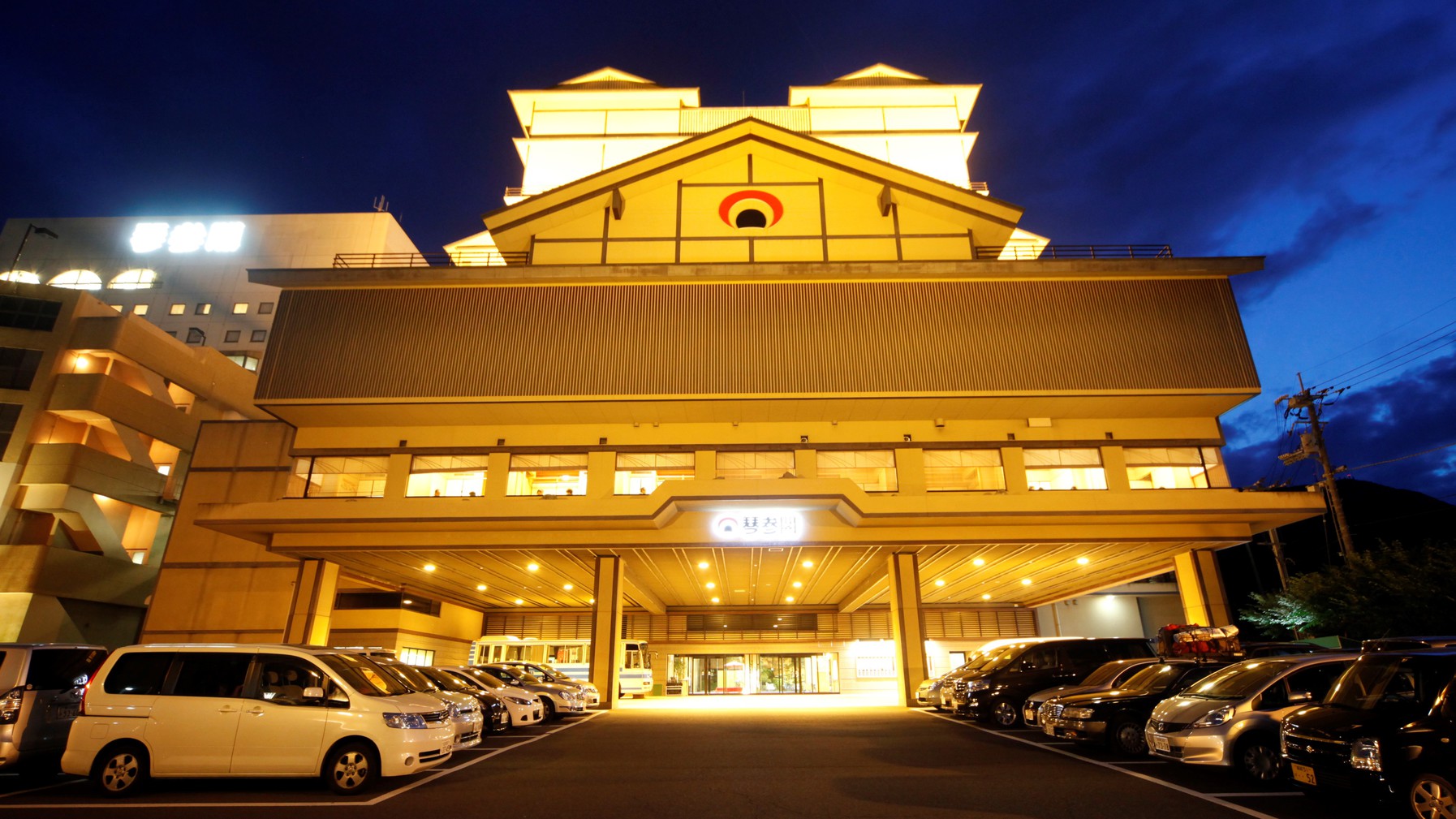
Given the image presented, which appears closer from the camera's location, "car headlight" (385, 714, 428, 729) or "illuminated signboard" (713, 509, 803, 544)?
"car headlight" (385, 714, 428, 729)

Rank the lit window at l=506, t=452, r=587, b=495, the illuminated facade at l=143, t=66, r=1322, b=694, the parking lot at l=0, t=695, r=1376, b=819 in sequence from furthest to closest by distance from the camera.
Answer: the lit window at l=506, t=452, r=587, b=495 < the illuminated facade at l=143, t=66, r=1322, b=694 < the parking lot at l=0, t=695, r=1376, b=819

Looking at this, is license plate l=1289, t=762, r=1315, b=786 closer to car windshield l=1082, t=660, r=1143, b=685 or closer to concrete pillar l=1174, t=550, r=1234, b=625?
car windshield l=1082, t=660, r=1143, b=685

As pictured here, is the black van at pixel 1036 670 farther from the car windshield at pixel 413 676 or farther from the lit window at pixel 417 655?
the lit window at pixel 417 655

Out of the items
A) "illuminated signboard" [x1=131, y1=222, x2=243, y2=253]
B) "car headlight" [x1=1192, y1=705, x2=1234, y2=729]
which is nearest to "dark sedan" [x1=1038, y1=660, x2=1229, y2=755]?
"car headlight" [x1=1192, y1=705, x2=1234, y2=729]

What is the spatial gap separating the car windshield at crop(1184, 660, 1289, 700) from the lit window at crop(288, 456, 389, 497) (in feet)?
70.6

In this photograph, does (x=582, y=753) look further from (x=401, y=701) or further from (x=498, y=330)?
(x=498, y=330)

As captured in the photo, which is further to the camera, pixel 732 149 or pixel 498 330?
pixel 732 149

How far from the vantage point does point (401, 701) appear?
8656mm

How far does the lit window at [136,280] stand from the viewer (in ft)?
160

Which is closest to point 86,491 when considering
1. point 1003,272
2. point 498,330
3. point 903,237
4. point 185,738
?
point 498,330

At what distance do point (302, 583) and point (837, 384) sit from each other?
59.4 ft

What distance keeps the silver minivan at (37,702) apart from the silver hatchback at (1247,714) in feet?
45.0

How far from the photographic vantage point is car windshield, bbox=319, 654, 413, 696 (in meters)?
8.62

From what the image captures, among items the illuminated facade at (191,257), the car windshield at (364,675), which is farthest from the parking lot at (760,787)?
the illuminated facade at (191,257)
